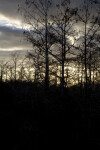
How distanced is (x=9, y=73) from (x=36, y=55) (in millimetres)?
32096

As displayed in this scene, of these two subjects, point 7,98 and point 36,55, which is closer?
point 7,98

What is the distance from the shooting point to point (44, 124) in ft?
23.2

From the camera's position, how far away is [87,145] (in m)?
6.26

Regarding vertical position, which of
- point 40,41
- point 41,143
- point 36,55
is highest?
point 40,41

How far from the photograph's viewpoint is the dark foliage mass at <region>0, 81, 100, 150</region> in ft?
18.5

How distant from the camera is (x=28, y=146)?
528cm

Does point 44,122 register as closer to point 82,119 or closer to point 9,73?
point 82,119

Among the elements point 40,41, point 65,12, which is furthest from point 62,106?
point 65,12

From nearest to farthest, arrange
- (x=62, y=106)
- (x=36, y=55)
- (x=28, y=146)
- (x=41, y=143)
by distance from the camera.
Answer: (x=28, y=146), (x=41, y=143), (x=62, y=106), (x=36, y=55)

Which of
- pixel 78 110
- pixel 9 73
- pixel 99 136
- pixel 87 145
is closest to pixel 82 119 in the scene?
pixel 78 110

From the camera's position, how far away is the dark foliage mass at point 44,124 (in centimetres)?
564

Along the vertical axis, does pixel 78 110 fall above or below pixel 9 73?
below

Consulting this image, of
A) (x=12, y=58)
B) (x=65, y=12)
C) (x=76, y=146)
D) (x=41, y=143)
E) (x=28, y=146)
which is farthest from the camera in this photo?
(x=12, y=58)

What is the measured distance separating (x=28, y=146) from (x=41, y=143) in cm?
74
